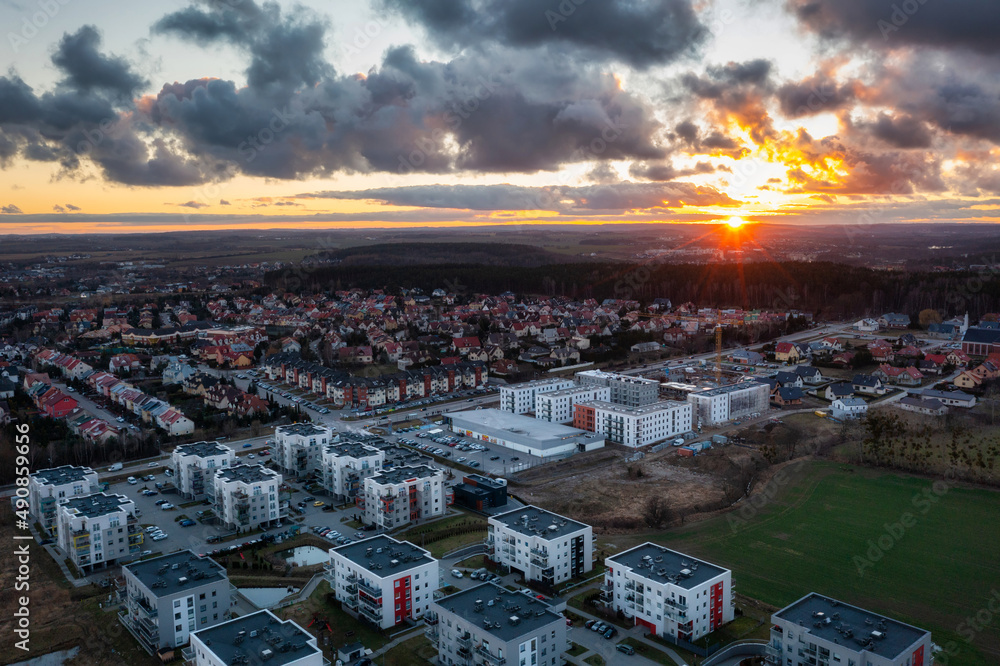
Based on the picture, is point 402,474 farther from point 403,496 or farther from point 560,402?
point 560,402

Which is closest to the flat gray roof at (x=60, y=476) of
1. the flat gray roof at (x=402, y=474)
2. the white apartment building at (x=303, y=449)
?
the white apartment building at (x=303, y=449)

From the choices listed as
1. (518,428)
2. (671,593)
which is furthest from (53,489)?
(671,593)

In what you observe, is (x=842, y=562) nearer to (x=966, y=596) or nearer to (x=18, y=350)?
(x=966, y=596)

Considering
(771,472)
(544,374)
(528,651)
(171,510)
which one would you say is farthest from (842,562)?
(544,374)

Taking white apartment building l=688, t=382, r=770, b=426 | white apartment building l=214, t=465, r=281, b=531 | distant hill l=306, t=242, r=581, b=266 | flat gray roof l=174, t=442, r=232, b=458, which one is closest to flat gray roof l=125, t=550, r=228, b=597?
white apartment building l=214, t=465, r=281, b=531

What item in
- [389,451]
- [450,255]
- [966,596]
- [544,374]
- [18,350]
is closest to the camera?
[966,596]

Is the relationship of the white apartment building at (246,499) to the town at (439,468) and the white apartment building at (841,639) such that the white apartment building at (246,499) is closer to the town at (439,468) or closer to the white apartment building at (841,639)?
the town at (439,468)
